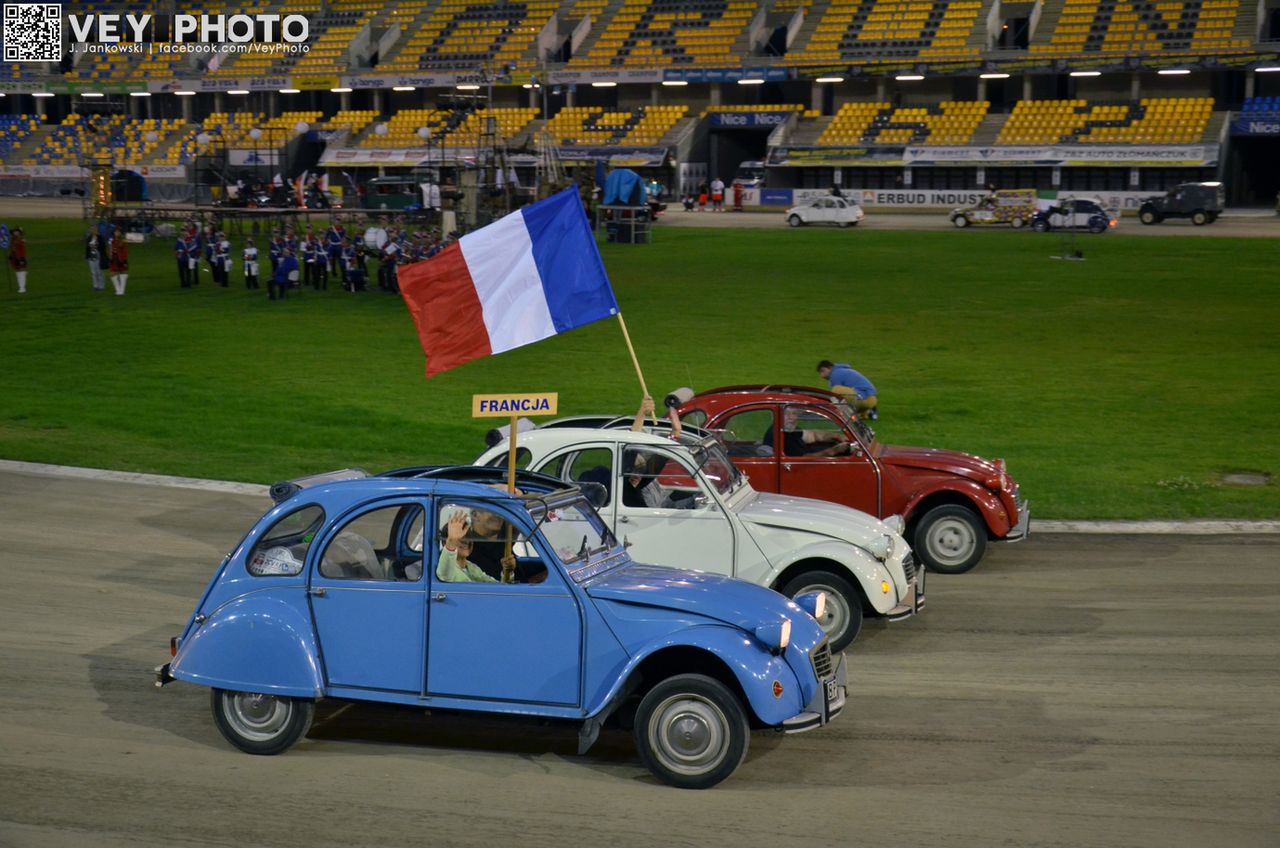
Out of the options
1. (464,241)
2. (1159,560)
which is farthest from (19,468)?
(1159,560)

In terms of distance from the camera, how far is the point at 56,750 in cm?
855

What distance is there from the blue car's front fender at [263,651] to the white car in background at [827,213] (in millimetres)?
51314

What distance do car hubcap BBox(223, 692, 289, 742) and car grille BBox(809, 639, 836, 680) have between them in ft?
10.3

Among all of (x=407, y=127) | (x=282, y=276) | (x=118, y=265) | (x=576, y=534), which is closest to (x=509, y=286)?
(x=576, y=534)

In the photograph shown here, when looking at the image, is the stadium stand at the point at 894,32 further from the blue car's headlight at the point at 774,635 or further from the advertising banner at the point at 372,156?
the blue car's headlight at the point at 774,635

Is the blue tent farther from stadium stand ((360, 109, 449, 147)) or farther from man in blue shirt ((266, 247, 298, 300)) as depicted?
stadium stand ((360, 109, 449, 147))

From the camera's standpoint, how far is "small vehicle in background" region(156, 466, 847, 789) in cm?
796

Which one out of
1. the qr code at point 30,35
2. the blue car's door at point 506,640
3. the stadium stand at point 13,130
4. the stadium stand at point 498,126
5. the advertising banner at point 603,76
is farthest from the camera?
the qr code at point 30,35

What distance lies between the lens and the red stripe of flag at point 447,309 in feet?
34.4

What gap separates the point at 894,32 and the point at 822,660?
68386 mm

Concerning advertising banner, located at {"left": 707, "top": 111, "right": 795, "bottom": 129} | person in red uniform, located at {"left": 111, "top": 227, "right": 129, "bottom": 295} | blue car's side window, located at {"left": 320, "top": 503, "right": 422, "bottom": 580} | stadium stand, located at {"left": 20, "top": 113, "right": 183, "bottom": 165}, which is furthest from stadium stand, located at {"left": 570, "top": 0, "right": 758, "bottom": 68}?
blue car's side window, located at {"left": 320, "top": 503, "right": 422, "bottom": 580}

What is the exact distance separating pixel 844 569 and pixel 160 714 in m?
4.86

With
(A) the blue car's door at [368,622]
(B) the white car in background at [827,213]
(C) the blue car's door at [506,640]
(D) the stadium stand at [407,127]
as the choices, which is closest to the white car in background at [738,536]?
(C) the blue car's door at [506,640]

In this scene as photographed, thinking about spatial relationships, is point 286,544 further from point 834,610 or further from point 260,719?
point 834,610
